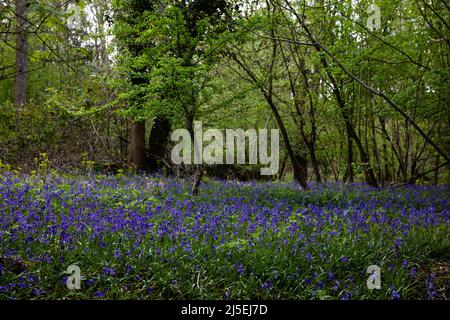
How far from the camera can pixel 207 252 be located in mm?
4117

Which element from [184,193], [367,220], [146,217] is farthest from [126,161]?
[367,220]

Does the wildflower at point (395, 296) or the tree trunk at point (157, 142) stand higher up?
Answer: the tree trunk at point (157, 142)

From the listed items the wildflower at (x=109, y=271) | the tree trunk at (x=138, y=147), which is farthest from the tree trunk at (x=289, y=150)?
the wildflower at (x=109, y=271)

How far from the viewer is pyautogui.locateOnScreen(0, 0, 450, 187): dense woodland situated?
25.0ft

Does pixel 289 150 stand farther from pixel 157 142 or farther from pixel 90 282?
pixel 90 282

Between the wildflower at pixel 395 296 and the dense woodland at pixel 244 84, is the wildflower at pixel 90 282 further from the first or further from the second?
the dense woodland at pixel 244 84

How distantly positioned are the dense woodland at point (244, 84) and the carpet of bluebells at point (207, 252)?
1.76 m

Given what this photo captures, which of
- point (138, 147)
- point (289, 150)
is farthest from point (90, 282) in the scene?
point (138, 147)

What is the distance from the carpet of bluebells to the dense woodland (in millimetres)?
1755

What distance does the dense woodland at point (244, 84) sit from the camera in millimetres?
7629

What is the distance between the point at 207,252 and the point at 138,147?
9658mm

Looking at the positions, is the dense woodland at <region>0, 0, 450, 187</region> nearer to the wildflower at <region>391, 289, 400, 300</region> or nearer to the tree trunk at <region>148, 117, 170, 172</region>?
the tree trunk at <region>148, 117, 170, 172</region>

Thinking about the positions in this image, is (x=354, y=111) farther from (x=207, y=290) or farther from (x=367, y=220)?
(x=207, y=290)
